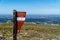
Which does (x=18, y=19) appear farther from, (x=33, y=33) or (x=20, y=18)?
(x=33, y=33)

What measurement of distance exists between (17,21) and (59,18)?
16409 millimetres

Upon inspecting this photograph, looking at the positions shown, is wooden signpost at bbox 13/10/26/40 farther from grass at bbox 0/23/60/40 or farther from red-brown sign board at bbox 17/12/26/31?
grass at bbox 0/23/60/40

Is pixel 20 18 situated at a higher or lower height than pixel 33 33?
higher

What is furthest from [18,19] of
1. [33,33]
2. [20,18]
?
[33,33]

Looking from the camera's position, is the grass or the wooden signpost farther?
the grass

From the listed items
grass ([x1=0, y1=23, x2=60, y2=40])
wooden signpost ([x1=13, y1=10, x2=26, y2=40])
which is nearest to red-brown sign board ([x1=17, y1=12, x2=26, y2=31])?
wooden signpost ([x1=13, y1=10, x2=26, y2=40])

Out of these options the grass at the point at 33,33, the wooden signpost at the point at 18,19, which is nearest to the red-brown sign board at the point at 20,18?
the wooden signpost at the point at 18,19

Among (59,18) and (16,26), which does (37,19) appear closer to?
(59,18)

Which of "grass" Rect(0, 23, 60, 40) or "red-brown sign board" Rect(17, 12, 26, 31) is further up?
"red-brown sign board" Rect(17, 12, 26, 31)

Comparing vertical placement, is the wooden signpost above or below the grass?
above

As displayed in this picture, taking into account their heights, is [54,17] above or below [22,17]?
below

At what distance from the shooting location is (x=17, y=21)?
7.76 meters

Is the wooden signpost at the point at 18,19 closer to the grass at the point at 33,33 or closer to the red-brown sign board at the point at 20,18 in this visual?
the red-brown sign board at the point at 20,18

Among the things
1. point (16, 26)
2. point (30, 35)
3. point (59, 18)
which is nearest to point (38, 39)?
point (30, 35)
